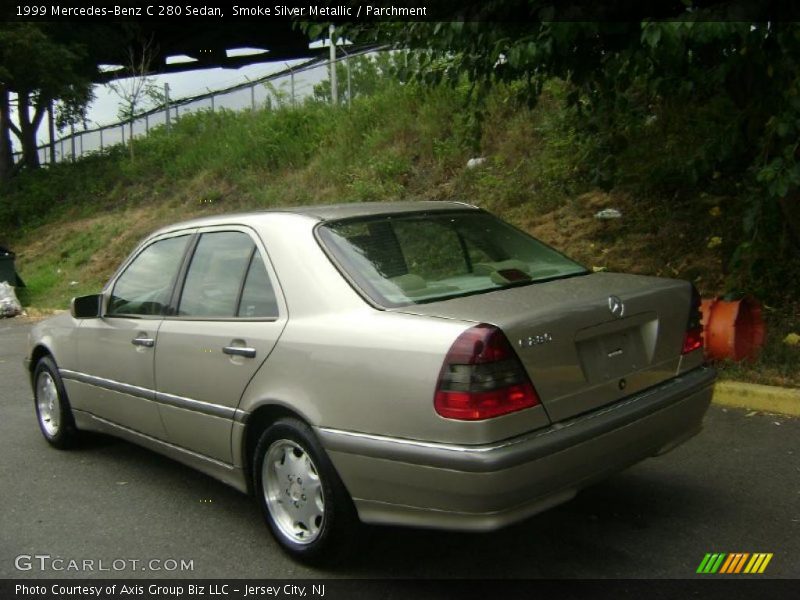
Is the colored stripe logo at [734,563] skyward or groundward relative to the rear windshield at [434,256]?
groundward

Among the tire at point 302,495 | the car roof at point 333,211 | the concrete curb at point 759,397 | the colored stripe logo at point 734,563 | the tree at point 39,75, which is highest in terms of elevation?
the tree at point 39,75

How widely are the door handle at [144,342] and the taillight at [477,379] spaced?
1962 mm

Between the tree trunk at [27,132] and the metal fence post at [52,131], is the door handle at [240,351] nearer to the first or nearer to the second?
the tree trunk at [27,132]

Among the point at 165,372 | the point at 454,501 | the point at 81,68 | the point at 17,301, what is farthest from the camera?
the point at 81,68

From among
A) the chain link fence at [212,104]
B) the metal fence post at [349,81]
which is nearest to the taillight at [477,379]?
the metal fence post at [349,81]

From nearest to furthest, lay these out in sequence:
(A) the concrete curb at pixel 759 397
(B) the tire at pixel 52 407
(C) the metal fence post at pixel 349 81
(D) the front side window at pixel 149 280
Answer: (D) the front side window at pixel 149 280 < (B) the tire at pixel 52 407 < (A) the concrete curb at pixel 759 397 < (C) the metal fence post at pixel 349 81

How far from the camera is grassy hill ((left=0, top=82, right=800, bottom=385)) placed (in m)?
8.31

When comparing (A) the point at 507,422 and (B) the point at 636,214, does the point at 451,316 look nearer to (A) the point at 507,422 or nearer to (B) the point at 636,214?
(A) the point at 507,422

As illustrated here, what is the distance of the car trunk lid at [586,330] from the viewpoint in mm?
2979

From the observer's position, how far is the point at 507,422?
9.34 feet

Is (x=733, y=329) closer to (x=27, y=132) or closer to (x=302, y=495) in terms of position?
(x=302, y=495)

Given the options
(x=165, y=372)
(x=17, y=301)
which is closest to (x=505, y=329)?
(x=165, y=372)

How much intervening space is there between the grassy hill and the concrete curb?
0.21 metres

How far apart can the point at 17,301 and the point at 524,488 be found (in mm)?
13461
